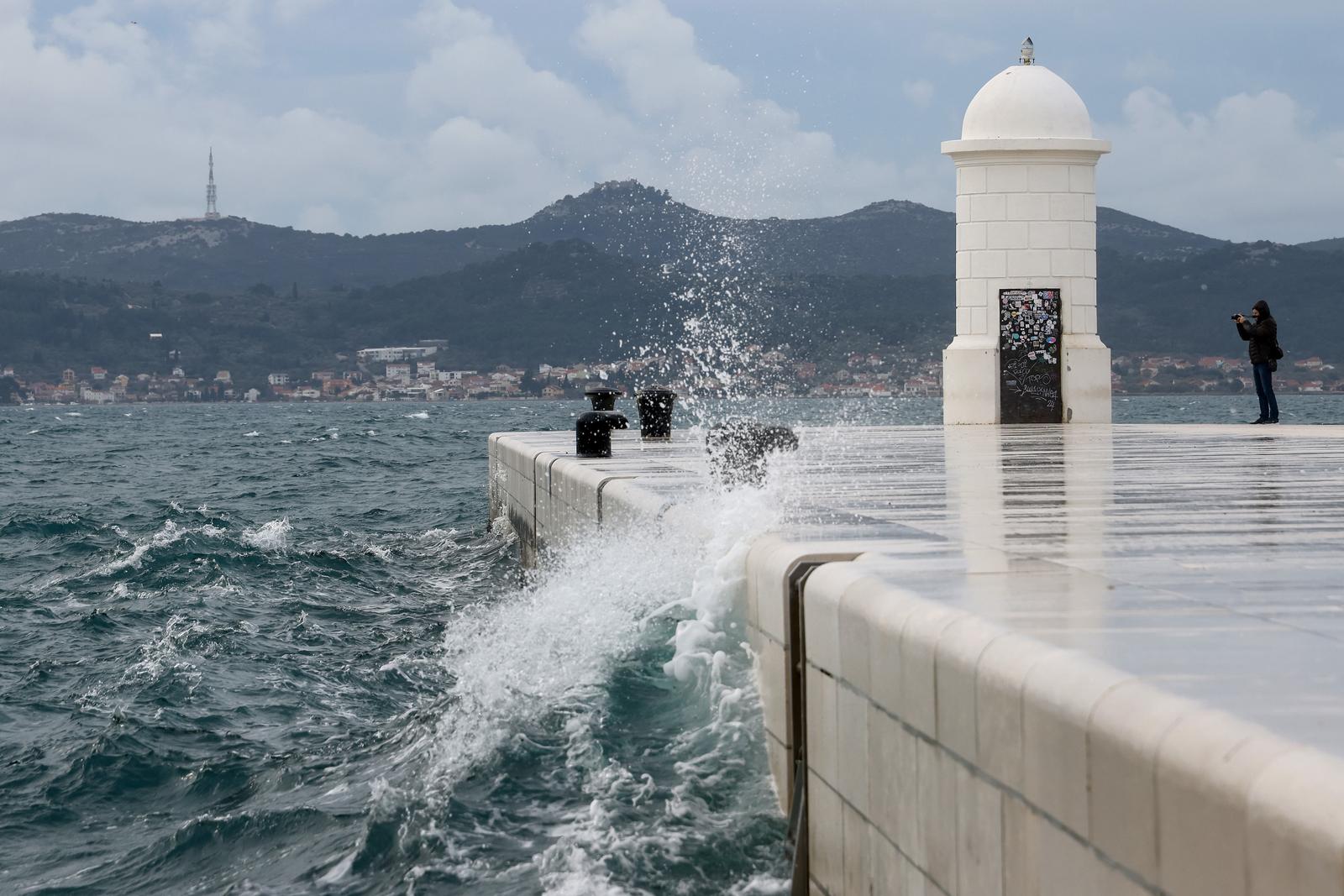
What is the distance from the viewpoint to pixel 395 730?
340 inches

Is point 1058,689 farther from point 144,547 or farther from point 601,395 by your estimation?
point 144,547

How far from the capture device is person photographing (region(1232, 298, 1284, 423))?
1806 centimetres

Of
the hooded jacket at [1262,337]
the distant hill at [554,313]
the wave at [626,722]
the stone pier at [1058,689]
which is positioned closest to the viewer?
the stone pier at [1058,689]

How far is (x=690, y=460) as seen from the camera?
1291 centimetres

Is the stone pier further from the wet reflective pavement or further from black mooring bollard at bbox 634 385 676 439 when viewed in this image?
black mooring bollard at bbox 634 385 676 439

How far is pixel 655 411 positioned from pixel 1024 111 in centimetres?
688

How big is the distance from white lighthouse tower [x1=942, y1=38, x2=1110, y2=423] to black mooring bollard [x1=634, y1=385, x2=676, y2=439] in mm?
4458

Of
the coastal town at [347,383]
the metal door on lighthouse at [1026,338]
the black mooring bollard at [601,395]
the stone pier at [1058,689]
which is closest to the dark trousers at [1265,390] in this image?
the metal door on lighthouse at [1026,338]

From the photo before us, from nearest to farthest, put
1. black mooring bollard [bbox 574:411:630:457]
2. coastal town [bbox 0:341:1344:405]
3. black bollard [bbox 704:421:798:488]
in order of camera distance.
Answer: black bollard [bbox 704:421:798:488]
black mooring bollard [bbox 574:411:630:457]
coastal town [bbox 0:341:1344:405]

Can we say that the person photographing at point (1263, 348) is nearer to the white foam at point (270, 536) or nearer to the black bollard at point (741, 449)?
the black bollard at point (741, 449)

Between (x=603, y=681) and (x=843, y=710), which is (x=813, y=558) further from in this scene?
(x=603, y=681)

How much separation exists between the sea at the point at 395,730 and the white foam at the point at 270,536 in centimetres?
278

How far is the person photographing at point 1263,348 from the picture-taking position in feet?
59.3

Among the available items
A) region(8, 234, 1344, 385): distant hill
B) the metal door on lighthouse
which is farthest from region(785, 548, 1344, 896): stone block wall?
region(8, 234, 1344, 385): distant hill
